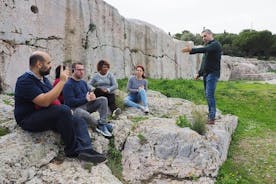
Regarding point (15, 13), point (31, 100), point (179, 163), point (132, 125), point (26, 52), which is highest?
point (15, 13)

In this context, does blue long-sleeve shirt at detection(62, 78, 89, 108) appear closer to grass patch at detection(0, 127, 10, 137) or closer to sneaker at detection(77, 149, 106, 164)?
grass patch at detection(0, 127, 10, 137)

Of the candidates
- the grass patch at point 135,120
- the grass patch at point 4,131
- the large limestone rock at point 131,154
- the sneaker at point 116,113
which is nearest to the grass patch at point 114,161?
the large limestone rock at point 131,154

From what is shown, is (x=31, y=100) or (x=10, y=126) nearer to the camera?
(x=31, y=100)

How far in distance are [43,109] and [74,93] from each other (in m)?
1.31

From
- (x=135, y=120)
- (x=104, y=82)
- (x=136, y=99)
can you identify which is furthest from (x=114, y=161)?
(x=136, y=99)

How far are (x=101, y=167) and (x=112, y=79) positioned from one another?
310 cm

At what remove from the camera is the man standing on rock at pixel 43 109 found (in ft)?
18.6

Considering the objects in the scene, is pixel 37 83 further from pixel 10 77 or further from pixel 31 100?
pixel 10 77

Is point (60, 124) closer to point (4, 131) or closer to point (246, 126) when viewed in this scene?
point (4, 131)

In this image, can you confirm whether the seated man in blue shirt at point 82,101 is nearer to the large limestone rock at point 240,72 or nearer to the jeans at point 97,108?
the jeans at point 97,108

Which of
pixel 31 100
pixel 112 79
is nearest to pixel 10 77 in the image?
pixel 112 79

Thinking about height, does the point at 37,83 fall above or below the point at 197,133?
above

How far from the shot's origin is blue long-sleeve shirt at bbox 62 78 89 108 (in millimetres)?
6992

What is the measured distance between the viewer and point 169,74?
19453mm
